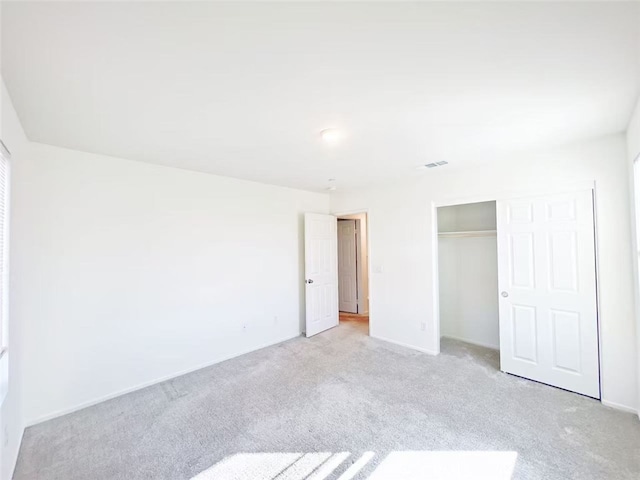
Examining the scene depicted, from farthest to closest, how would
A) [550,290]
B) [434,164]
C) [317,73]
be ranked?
[434,164] → [550,290] → [317,73]

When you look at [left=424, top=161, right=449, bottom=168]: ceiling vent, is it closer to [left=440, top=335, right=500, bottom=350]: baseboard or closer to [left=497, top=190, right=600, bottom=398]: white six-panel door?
[left=497, top=190, right=600, bottom=398]: white six-panel door

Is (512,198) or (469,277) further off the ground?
(512,198)

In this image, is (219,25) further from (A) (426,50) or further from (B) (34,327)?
(B) (34,327)

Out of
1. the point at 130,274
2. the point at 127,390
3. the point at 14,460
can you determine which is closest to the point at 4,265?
the point at 130,274

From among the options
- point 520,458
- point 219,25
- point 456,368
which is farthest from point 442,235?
point 219,25

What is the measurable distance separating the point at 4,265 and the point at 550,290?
4590mm

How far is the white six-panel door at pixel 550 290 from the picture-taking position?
8.71 ft

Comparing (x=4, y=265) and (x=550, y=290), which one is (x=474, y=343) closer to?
(x=550, y=290)

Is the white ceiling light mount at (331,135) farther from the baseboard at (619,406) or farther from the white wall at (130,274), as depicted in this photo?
the baseboard at (619,406)

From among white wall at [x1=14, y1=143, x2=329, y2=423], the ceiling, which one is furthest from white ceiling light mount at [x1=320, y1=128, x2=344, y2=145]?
white wall at [x1=14, y1=143, x2=329, y2=423]

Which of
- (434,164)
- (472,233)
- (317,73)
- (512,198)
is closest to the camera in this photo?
(317,73)

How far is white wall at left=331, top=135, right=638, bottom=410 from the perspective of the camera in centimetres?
246

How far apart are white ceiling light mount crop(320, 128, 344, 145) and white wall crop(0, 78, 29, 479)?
198 centimetres

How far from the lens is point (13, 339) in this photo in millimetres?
2014
